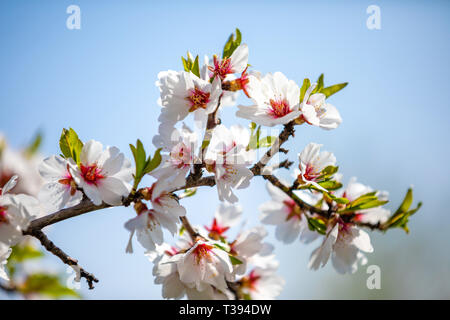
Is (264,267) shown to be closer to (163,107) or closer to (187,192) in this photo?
(187,192)

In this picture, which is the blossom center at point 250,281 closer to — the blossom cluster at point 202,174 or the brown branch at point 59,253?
the blossom cluster at point 202,174

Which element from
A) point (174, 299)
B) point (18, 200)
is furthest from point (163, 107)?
point (174, 299)

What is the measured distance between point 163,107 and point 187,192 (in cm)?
37

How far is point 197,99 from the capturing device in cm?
116

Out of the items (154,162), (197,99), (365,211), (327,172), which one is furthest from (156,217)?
(365,211)

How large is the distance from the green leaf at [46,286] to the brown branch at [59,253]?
0.43 m

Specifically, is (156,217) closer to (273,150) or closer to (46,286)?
(273,150)

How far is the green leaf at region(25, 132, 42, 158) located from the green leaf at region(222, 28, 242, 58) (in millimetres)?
1114

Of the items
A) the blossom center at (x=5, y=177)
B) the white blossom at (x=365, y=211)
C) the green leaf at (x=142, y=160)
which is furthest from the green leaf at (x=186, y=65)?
the blossom center at (x=5, y=177)

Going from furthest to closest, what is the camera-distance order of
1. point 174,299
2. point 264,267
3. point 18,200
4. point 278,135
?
1. point 264,267
2. point 174,299
3. point 278,135
4. point 18,200

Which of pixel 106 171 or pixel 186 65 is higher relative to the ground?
pixel 186 65

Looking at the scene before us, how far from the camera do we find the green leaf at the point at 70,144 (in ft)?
3.53

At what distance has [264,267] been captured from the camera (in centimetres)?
154

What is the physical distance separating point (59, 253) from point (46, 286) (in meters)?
0.62
